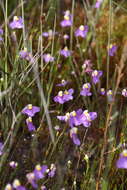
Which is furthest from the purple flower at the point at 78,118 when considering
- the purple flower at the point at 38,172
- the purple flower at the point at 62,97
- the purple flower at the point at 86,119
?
Result: the purple flower at the point at 38,172

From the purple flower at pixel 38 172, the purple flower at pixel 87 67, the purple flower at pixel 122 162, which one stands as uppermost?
the purple flower at pixel 87 67

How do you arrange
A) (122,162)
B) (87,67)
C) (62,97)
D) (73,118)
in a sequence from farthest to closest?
(87,67)
(62,97)
(73,118)
(122,162)

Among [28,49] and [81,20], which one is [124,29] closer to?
[81,20]

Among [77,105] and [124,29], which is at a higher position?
[124,29]

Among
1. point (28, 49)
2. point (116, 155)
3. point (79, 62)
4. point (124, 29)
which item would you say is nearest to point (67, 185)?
point (116, 155)

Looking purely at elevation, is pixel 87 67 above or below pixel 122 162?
above

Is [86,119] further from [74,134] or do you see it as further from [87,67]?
[87,67]

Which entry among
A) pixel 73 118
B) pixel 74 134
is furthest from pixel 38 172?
pixel 73 118

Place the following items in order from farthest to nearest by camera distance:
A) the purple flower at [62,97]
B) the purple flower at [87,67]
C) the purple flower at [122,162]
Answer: the purple flower at [87,67] → the purple flower at [62,97] → the purple flower at [122,162]

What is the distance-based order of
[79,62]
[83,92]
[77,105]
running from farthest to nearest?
[79,62] < [77,105] < [83,92]

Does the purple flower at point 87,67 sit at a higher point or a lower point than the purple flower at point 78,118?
higher

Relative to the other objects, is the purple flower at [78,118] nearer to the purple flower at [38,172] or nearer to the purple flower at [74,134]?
the purple flower at [74,134]
